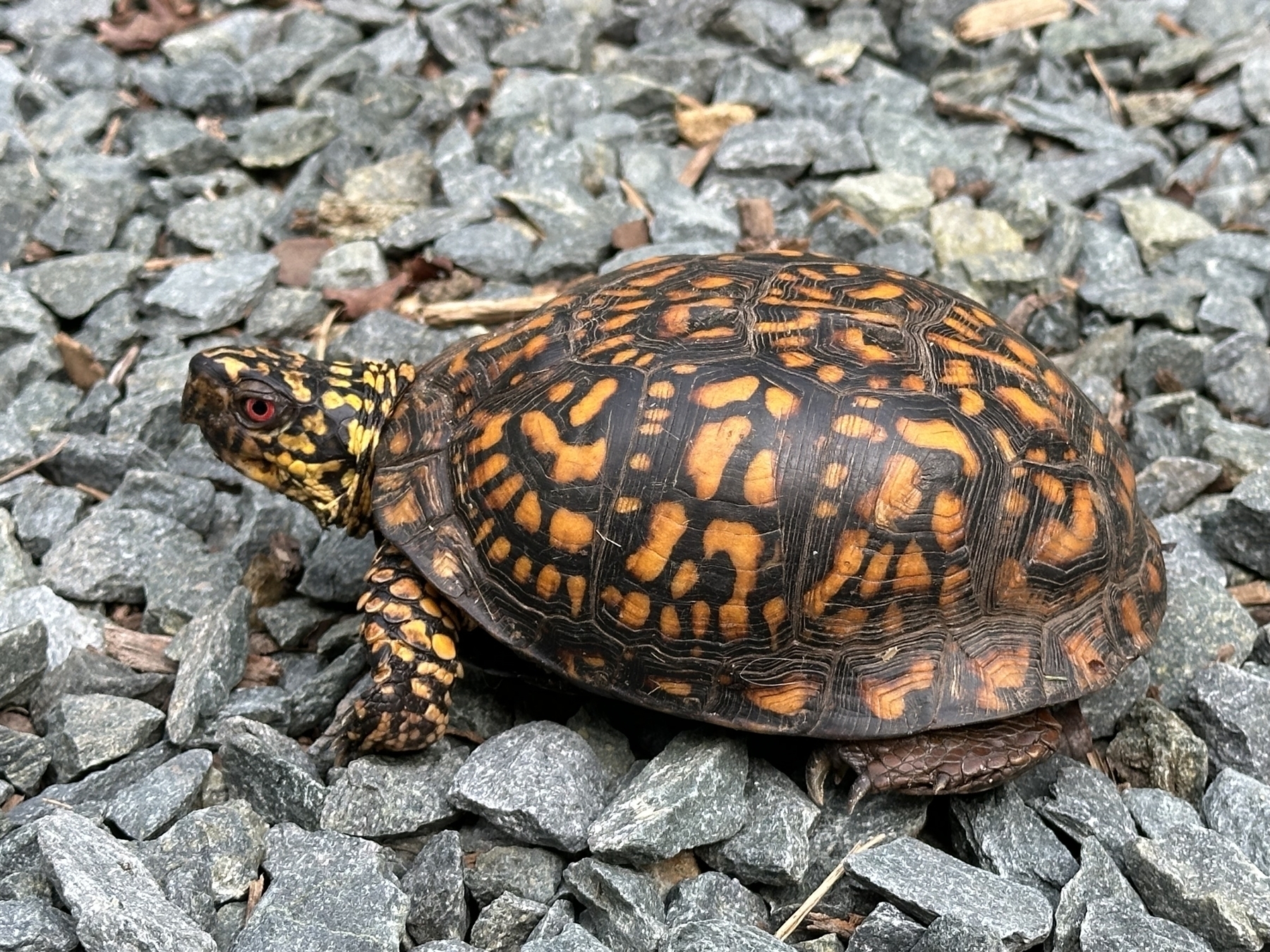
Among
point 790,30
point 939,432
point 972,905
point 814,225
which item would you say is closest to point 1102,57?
point 790,30

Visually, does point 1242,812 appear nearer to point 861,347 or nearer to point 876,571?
point 876,571

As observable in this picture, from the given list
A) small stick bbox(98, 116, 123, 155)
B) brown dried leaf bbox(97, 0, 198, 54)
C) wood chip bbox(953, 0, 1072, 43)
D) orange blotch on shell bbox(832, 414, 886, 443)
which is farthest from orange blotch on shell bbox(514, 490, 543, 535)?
brown dried leaf bbox(97, 0, 198, 54)

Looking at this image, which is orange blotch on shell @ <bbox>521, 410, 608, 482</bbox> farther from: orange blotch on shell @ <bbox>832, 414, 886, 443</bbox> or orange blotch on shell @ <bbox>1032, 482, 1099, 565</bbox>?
orange blotch on shell @ <bbox>1032, 482, 1099, 565</bbox>

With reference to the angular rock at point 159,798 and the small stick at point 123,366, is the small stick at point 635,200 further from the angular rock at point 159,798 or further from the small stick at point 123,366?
the angular rock at point 159,798

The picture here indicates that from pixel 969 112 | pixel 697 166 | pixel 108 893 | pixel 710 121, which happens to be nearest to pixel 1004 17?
pixel 969 112

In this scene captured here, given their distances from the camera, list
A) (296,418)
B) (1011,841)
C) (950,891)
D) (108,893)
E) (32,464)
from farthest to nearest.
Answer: (32,464) < (296,418) < (1011,841) < (950,891) < (108,893)
